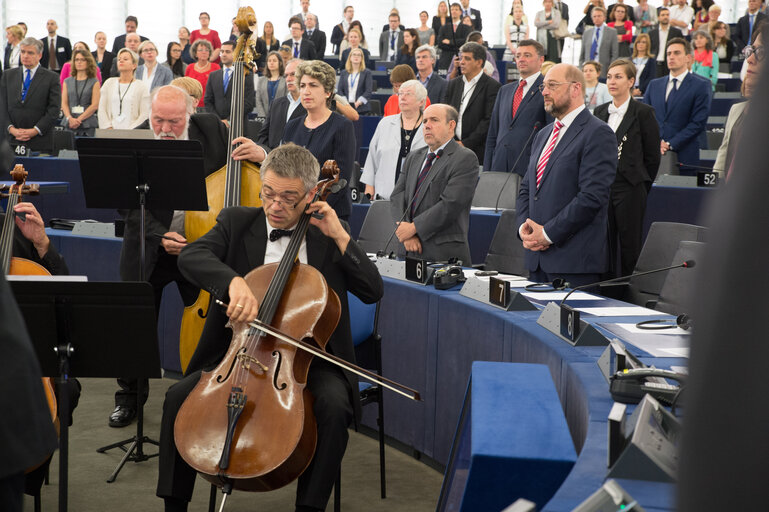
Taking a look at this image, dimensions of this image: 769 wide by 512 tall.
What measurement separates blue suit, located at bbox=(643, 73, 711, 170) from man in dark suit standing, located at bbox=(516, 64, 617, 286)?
9.28ft

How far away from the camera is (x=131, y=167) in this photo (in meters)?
3.61

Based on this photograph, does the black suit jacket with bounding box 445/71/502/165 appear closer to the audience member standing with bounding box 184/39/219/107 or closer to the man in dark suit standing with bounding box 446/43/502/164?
the man in dark suit standing with bounding box 446/43/502/164

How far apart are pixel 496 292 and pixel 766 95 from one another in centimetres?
299

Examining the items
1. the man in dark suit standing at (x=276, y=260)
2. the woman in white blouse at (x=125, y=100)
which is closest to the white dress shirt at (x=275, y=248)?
the man in dark suit standing at (x=276, y=260)

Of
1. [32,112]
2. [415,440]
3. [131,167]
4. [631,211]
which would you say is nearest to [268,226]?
[131,167]

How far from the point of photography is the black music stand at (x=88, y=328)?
2.49 metres

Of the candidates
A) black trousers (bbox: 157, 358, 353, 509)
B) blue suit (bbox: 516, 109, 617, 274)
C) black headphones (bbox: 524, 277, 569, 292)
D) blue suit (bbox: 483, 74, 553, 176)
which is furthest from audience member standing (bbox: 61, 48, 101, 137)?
black trousers (bbox: 157, 358, 353, 509)

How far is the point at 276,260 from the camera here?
321cm

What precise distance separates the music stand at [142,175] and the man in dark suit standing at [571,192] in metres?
1.44

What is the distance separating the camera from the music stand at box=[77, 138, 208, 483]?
3537 millimetres

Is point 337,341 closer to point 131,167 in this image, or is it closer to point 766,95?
point 131,167

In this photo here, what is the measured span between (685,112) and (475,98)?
1548 mm

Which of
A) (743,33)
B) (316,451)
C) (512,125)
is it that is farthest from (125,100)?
(743,33)

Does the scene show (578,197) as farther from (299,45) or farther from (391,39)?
(391,39)
